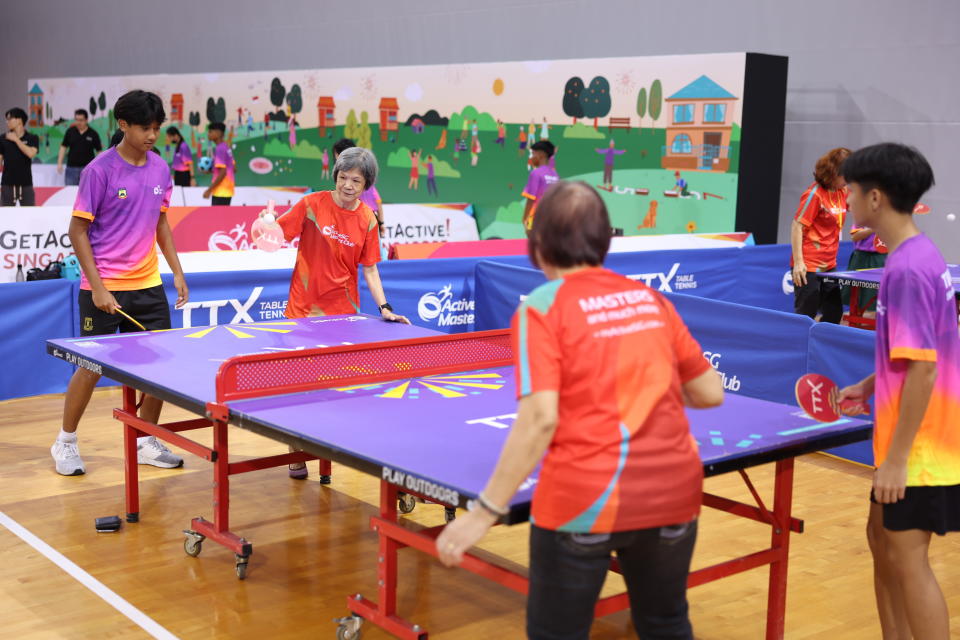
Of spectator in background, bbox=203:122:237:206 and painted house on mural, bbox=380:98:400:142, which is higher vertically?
painted house on mural, bbox=380:98:400:142

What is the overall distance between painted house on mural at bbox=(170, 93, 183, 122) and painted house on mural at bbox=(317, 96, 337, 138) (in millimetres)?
3731

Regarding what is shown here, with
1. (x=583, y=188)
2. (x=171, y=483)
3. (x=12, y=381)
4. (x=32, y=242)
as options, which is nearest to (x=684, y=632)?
(x=583, y=188)

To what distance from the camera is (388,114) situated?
13914mm

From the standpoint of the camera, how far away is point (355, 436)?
115 inches

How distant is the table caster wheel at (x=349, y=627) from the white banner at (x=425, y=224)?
22.6 ft

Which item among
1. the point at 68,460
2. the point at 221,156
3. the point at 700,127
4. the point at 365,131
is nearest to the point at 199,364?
the point at 68,460

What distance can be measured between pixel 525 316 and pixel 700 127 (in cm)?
863

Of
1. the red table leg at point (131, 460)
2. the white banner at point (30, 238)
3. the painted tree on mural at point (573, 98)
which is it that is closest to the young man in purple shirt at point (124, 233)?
the red table leg at point (131, 460)

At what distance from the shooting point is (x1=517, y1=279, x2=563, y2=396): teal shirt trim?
204cm

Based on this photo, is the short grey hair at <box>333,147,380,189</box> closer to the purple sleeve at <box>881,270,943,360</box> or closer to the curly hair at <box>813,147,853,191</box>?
the purple sleeve at <box>881,270,943,360</box>

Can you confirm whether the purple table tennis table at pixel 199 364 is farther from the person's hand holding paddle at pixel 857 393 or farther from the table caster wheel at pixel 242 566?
the person's hand holding paddle at pixel 857 393

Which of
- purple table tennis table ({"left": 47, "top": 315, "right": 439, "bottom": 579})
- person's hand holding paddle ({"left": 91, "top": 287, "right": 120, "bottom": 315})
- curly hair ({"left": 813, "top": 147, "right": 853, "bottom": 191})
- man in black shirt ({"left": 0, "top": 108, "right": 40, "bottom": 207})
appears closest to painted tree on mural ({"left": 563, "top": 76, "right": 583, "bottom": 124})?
curly hair ({"left": 813, "top": 147, "right": 853, "bottom": 191})

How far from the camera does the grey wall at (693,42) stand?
935 cm

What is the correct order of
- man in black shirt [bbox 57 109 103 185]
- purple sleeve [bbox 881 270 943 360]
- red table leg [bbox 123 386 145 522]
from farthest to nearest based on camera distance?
man in black shirt [bbox 57 109 103 185] → red table leg [bbox 123 386 145 522] → purple sleeve [bbox 881 270 943 360]
